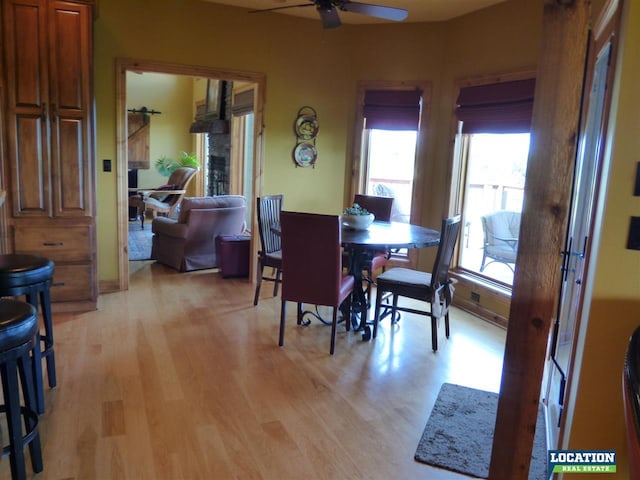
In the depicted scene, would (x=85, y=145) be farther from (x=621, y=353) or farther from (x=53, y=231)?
(x=621, y=353)

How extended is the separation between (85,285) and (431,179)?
335 centimetres

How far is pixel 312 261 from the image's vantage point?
3.44 m

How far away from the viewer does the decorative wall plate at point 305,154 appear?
5.39m

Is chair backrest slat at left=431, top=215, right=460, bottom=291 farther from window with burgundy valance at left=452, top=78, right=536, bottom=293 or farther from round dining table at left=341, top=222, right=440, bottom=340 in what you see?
window with burgundy valance at left=452, top=78, right=536, bottom=293

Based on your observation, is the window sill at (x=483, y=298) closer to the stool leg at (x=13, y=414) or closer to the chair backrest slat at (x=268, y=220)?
the chair backrest slat at (x=268, y=220)

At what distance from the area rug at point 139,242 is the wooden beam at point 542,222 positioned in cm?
527

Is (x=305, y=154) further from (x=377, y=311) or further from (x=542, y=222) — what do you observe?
(x=542, y=222)

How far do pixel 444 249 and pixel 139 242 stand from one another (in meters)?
5.08

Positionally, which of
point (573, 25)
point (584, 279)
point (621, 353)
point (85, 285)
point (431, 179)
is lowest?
point (85, 285)

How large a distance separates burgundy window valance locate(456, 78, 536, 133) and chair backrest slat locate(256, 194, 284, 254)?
1.89 metres

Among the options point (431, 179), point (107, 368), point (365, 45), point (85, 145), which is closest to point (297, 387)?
point (107, 368)

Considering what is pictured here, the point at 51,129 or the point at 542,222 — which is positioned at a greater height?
the point at 51,129

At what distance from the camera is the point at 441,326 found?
4230 millimetres

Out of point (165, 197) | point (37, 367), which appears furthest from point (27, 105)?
point (165, 197)
